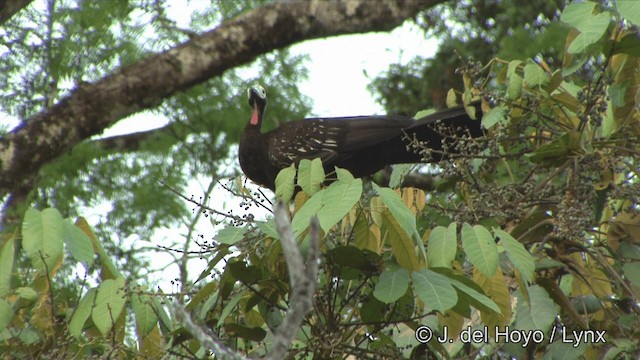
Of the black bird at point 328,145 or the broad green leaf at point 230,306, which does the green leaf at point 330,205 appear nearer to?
the broad green leaf at point 230,306

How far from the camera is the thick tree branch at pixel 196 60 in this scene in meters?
4.68

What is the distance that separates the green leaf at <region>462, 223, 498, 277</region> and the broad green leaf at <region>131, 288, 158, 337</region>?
0.75 m

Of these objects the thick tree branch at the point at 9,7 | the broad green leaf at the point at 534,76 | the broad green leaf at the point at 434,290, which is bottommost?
the broad green leaf at the point at 434,290

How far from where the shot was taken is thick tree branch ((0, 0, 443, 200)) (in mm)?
4680

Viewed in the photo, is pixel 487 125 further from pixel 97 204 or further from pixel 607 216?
pixel 97 204

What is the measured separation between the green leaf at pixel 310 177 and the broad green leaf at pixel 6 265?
2.12 feet

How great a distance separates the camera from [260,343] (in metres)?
2.38

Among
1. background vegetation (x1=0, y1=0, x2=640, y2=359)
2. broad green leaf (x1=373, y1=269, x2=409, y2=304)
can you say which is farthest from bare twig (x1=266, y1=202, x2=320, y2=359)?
broad green leaf (x1=373, y1=269, x2=409, y2=304)

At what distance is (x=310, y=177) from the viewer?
2.13 meters

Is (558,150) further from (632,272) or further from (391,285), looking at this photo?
(391,285)

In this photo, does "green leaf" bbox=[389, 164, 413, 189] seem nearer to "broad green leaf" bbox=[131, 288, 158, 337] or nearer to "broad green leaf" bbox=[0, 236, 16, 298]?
"broad green leaf" bbox=[131, 288, 158, 337]

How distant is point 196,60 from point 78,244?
2.84 metres

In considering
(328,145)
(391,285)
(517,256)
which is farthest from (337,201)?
(328,145)

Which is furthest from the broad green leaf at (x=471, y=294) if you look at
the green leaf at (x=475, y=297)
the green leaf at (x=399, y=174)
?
the green leaf at (x=399, y=174)
